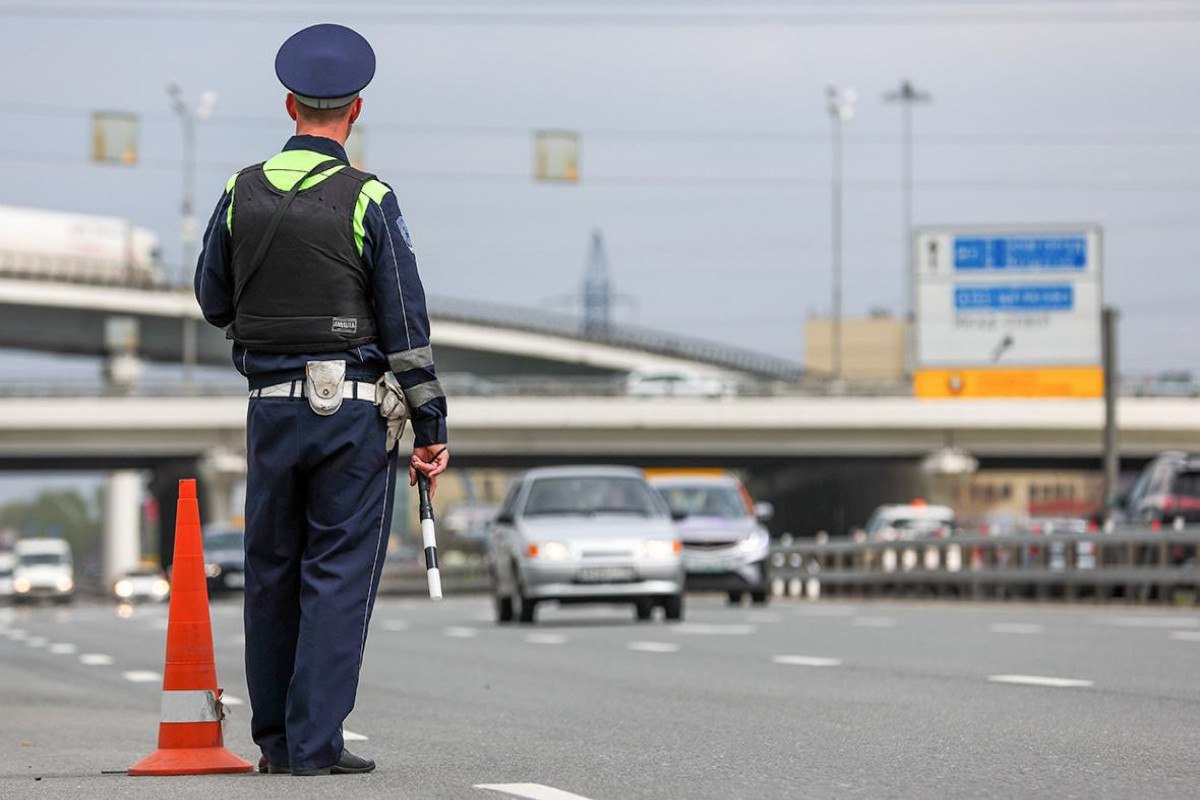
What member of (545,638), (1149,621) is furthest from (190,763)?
(1149,621)

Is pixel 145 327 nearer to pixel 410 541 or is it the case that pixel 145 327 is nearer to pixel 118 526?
pixel 118 526

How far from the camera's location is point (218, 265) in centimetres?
790

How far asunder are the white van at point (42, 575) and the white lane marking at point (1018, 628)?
52.6 m

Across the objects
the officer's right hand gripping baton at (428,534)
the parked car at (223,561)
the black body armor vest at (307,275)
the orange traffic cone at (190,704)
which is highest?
the black body armor vest at (307,275)

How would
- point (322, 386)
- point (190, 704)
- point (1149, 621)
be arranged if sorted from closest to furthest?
point (322, 386) → point (190, 704) → point (1149, 621)

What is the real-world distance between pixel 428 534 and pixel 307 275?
34.0 inches

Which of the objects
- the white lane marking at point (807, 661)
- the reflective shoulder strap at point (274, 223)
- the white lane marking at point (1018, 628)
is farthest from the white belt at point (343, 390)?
the white lane marking at point (1018, 628)

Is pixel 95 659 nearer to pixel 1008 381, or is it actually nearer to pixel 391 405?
pixel 391 405

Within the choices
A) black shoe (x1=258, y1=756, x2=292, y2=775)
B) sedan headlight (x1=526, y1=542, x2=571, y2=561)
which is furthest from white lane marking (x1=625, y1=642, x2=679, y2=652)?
black shoe (x1=258, y1=756, x2=292, y2=775)

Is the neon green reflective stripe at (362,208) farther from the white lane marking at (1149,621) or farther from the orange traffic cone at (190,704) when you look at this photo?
the white lane marking at (1149,621)

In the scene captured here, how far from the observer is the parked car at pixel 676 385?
71.1 metres

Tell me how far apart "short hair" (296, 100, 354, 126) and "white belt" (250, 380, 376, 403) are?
80 cm

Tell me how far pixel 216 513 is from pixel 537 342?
25.1 metres

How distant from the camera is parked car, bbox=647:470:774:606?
30562mm
